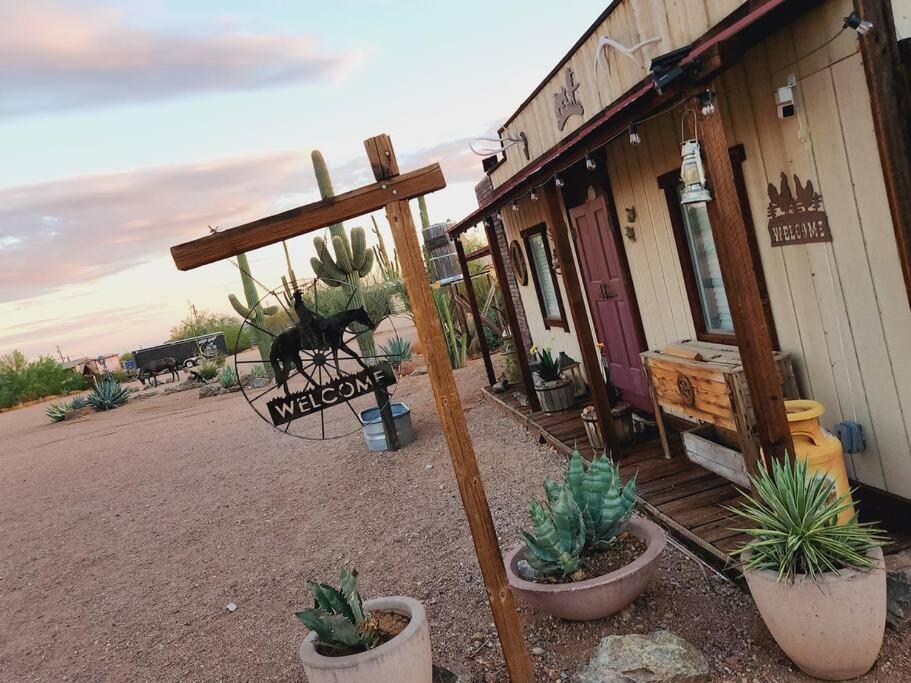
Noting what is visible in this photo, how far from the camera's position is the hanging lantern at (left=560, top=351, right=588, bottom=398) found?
345 inches

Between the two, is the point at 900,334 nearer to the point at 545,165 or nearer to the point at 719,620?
the point at 719,620

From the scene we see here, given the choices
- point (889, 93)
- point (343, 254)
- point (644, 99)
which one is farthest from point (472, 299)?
point (889, 93)

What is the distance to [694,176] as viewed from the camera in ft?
12.0

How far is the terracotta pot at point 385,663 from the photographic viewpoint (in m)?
3.05

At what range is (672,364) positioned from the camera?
5.31 metres

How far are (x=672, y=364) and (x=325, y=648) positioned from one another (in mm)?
3240

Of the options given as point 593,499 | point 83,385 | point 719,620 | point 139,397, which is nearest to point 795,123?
point 593,499

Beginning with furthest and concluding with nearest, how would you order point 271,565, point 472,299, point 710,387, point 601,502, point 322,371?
point 472,299 < point 322,371 < point 271,565 < point 710,387 < point 601,502

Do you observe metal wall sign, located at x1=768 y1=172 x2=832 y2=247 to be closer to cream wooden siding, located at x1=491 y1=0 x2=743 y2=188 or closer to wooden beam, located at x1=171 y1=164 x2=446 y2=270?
cream wooden siding, located at x1=491 y1=0 x2=743 y2=188

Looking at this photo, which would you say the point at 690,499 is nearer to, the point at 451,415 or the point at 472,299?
the point at 451,415

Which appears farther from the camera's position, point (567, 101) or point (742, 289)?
point (567, 101)

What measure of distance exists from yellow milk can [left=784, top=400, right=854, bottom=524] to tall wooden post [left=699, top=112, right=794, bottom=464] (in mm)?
156

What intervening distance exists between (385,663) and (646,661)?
1.15 meters

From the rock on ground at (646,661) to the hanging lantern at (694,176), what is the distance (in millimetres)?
2142
